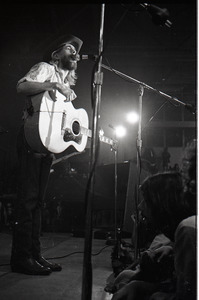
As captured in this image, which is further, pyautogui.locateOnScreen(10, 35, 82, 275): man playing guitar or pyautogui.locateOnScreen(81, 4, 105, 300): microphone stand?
pyautogui.locateOnScreen(10, 35, 82, 275): man playing guitar

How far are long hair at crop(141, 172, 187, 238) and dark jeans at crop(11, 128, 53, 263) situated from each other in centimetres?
118

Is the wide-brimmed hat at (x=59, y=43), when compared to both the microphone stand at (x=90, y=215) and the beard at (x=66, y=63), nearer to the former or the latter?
the beard at (x=66, y=63)

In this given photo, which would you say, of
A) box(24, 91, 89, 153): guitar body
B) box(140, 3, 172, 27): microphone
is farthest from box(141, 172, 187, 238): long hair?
box(24, 91, 89, 153): guitar body

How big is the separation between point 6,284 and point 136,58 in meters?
6.47

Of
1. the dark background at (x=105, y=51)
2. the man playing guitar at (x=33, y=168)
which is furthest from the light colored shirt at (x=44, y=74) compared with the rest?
the dark background at (x=105, y=51)

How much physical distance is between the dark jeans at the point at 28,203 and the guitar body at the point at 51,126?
0.12 meters

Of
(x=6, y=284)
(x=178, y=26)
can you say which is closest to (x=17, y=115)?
(x=178, y=26)

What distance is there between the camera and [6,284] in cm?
215

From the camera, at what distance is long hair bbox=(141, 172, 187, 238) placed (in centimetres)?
169

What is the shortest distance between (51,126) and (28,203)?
745 mm

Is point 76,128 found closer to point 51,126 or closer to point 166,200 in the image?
point 51,126

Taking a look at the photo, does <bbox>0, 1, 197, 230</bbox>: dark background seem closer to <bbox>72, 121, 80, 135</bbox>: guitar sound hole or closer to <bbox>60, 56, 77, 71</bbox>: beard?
<bbox>72, 121, 80, 135</bbox>: guitar sound hole

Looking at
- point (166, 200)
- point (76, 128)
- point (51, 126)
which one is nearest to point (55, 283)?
point (166, 200)

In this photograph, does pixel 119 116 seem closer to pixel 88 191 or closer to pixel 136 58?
pixel 136 58
